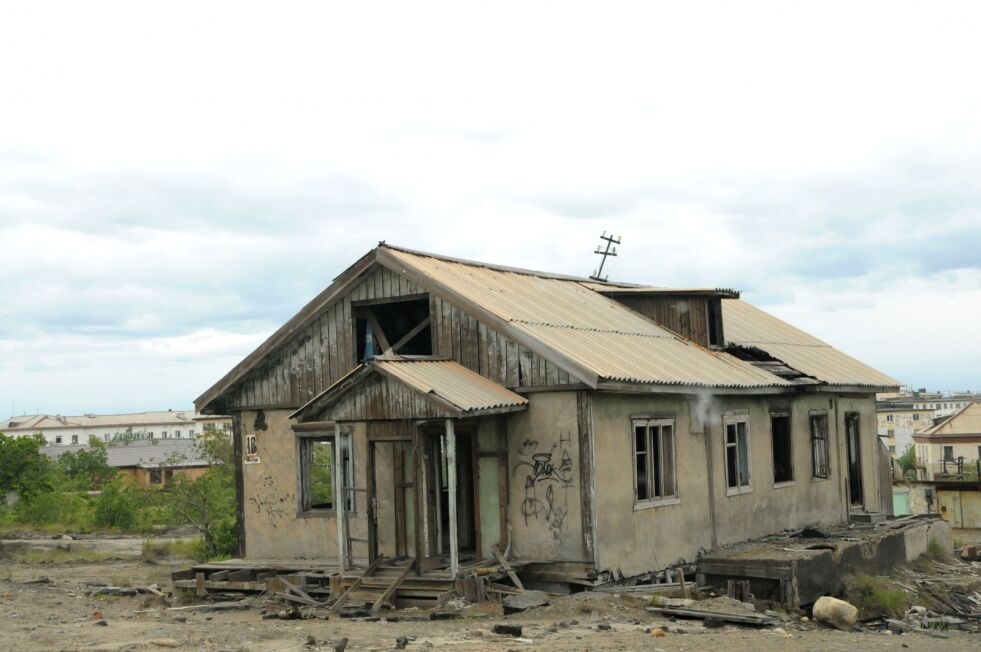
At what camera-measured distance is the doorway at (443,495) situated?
15133 mm

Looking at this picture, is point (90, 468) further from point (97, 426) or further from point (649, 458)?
point (97, 426)

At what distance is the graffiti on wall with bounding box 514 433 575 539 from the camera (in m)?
15.0

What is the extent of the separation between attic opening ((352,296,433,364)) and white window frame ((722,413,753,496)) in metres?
5.36

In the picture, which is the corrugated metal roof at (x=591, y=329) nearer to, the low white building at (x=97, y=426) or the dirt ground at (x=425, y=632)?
the dirt ground at (x=425, y=632)

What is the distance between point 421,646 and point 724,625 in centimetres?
455

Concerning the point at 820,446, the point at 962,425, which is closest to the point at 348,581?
the point at 820,446

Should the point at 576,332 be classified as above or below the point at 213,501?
above

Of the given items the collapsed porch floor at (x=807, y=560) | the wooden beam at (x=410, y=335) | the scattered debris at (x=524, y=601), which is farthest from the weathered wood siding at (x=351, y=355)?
the collapsed porch floor at (x=807, y=560)

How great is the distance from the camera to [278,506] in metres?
18.1

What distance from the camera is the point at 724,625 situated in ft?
45.6

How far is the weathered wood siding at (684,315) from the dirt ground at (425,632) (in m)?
6.67

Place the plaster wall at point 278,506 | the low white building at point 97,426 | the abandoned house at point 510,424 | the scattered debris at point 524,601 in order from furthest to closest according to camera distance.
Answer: the low white building at point 97,426 < the plaster wall at point 278,506 < the abandoned house at point 510,424 < the scattered debris at point 524,601

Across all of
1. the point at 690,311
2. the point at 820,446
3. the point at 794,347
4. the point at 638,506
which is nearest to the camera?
the point at 638,506

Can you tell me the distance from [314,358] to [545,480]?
4915 millimetres
